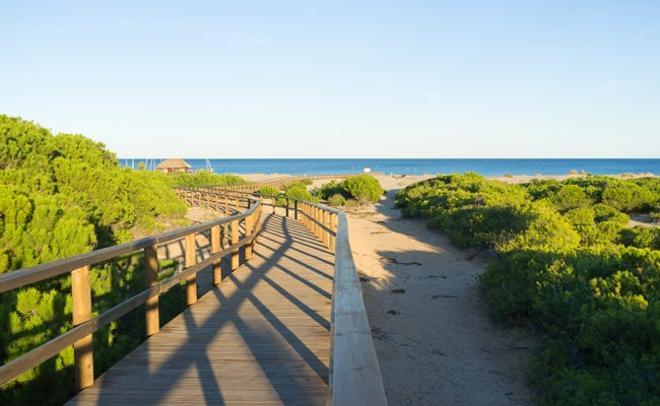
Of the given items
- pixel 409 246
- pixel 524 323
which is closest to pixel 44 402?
pixel 524 323

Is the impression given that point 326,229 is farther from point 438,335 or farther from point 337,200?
point 337,200

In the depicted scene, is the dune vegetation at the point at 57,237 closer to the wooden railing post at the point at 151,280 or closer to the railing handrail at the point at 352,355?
the wooden railing post at the point at 151,280

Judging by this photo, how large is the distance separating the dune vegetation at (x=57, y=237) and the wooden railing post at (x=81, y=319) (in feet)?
Answer: 3.11

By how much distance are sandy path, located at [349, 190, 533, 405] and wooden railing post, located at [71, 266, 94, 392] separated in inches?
126

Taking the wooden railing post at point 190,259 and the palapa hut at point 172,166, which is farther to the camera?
the palapa hut at point 172,166

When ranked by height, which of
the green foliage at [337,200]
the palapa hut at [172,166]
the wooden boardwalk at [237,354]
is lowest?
the green foliage at [337,200]

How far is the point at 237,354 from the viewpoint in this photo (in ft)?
15.4

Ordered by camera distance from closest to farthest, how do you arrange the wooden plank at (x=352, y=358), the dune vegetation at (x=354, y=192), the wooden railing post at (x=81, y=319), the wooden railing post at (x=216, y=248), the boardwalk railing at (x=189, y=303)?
the wooden plank at (x=352, y=358) → the boardwalk railing at (x=189, y=303) → the wooden railing post at (x=81, y=319) → the wooden railing post at (x=216, y=248) → the dune vegetation at (x=354, y=192)

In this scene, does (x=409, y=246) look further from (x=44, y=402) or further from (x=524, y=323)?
(x=44, y=402)

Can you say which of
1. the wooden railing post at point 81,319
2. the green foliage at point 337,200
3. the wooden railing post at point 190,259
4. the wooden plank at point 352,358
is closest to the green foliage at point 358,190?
the green foliage at point 337,200

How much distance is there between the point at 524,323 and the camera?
786 cm

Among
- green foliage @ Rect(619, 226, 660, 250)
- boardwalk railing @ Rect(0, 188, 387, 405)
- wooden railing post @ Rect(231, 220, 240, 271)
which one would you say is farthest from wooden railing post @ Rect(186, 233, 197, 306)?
green foliage @ Rect(619, 226, 660, 250)

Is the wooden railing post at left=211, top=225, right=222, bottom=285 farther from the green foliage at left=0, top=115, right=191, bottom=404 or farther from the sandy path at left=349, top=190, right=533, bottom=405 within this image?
the sandy path at left=349, top=190, right=533, bottom=405

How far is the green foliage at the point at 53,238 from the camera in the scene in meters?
5.04
